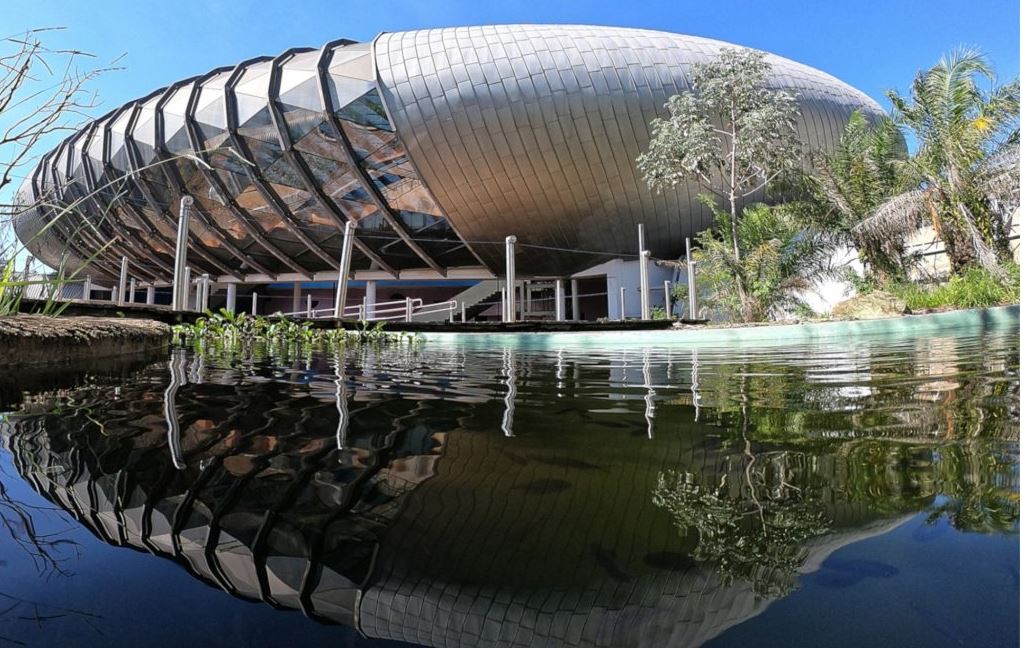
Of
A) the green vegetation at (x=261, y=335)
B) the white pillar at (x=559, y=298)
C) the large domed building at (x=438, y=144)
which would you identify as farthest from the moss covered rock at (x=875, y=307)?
the white pillar at (x=559, y=298)

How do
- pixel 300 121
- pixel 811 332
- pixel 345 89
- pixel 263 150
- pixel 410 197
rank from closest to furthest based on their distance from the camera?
pixel 811 332
pixel 345 89
pixel 300 121
pixel 263 150
pixel 410 197

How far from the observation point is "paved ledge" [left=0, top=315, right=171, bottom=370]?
2.80 metres

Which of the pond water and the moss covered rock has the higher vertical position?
the moss covered rock

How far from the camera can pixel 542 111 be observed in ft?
50.4

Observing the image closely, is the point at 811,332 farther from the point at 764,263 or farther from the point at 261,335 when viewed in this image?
the point at 261,335

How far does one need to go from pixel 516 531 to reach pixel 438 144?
1643cm

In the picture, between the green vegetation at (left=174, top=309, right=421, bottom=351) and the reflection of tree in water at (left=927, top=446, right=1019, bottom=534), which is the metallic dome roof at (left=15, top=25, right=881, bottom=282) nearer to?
the green vegetation at (left=174, top=309, right=421, bottom=351)

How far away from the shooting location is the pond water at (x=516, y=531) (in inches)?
19.6

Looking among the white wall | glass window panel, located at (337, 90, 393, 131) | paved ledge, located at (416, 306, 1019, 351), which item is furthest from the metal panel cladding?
paved ledge, located at (416, 306, 1019, 351)

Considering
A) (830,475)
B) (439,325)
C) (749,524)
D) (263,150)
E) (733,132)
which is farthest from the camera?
(263,150)

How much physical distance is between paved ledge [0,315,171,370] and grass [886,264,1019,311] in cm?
1207

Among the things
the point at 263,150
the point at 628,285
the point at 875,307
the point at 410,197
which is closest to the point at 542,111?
the point at 410,197

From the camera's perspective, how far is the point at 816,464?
96 cm

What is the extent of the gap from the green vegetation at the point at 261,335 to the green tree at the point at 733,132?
27.7 feet
